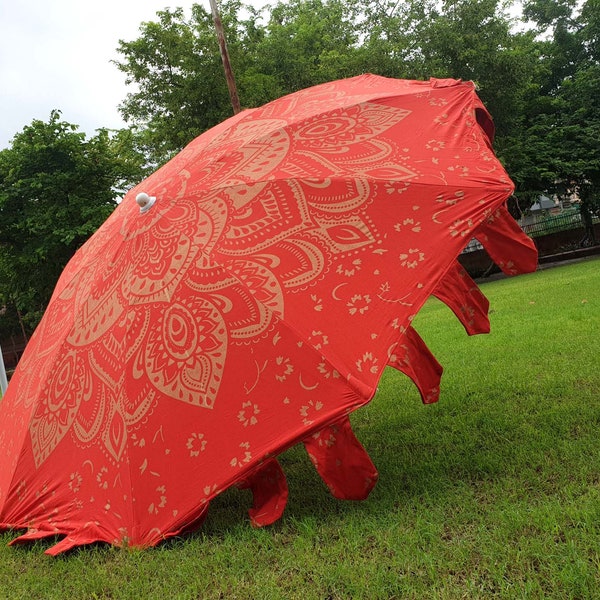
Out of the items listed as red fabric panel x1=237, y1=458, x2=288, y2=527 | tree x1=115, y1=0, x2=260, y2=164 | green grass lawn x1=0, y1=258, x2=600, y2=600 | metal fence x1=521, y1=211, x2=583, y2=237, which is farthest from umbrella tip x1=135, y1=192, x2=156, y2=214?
metal fence x1=521, y1=211, x2=583, y2=237

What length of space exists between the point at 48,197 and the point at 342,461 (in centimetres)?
1962

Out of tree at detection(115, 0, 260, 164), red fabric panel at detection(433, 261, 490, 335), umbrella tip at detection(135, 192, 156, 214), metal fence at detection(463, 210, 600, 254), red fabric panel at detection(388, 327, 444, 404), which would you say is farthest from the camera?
metal fence at detection(463, 210, 600, 254)

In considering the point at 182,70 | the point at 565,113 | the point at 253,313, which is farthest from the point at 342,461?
the point at 565,113

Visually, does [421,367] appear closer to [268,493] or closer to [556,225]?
[268,493]

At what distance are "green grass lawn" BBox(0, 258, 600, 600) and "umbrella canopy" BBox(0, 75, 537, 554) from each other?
16 centimetres

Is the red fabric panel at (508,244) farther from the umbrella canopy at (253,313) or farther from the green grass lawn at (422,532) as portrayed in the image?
the green grass lawn at (422,532)

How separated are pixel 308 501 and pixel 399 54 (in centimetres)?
2020

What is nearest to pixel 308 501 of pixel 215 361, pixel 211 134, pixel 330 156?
pixel 215 361

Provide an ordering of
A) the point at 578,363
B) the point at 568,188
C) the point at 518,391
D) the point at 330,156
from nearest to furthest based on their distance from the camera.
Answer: the point at 330,156, the point at 518,391, the point at 578,363, the point at 568,188

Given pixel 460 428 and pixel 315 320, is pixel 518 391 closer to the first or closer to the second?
pixel 460 428

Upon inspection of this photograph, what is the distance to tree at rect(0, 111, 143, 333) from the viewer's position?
19248mm

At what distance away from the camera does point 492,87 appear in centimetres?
2020

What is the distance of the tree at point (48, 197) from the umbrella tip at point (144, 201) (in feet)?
55.0

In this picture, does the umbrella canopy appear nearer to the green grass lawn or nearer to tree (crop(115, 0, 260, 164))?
the green grass lawn
